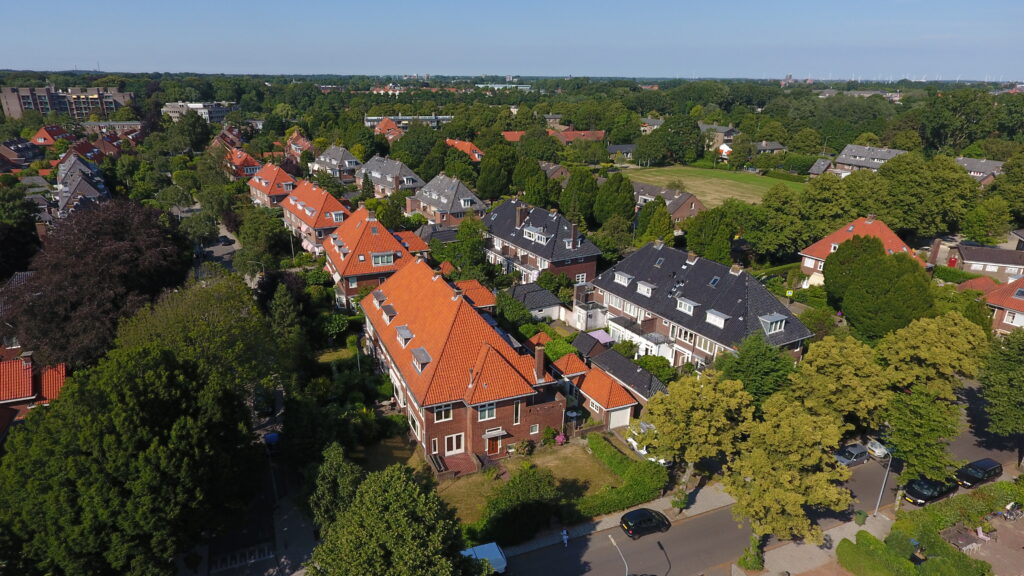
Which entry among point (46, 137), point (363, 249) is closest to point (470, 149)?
point (363, 249)

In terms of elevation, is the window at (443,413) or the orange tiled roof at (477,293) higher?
the orange tiled roof at (477,293)

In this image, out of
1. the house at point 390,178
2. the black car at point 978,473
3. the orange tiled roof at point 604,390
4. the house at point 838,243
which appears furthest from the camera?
the house at point 390,178

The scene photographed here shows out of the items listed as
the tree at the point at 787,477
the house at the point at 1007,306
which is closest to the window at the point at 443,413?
the tree at the point at 787,477

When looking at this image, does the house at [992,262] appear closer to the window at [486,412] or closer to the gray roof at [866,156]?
the gray roof at [866,156]

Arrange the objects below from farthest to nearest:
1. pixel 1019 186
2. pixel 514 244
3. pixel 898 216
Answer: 1. pixel 1019 186
2. pixel 898 216
3. pixel 514 244

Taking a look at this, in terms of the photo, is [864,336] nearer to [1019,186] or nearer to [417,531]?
[417,531]

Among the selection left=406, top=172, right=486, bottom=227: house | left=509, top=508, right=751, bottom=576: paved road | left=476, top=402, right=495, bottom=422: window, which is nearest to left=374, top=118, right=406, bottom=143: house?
left=406, top=172, right=486, bottom=227: house

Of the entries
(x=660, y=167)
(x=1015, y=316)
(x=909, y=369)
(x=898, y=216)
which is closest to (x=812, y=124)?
(x=660, y=167)

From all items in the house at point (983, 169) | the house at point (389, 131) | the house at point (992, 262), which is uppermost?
the house at point (389, 131)
